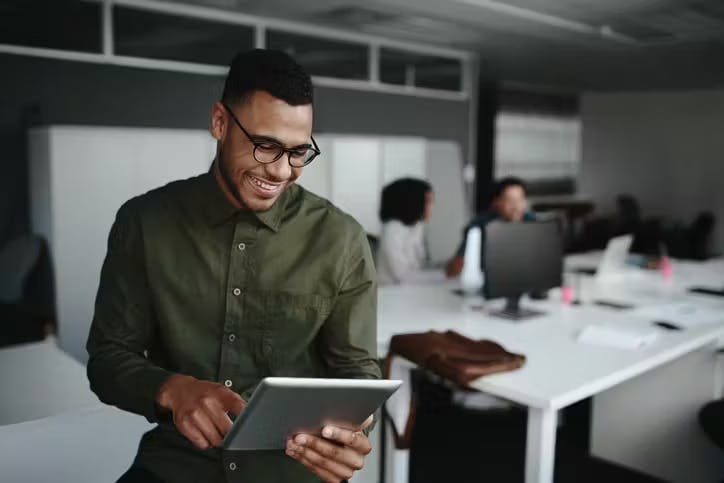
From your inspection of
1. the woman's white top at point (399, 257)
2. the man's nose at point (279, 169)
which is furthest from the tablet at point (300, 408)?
the woman's white top at point (399, 257)

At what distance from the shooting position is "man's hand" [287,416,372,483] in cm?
148

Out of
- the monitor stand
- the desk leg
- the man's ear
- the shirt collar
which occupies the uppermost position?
the man's ear

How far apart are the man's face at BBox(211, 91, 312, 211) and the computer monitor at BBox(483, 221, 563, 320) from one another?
71.4 inches

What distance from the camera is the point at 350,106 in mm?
7441

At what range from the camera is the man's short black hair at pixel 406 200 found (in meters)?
4.84

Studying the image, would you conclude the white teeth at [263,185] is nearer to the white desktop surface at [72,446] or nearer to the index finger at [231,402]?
the index finger at [231,402]

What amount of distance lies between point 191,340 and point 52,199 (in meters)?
3.54

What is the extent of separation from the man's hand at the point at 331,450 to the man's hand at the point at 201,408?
0.48 ft

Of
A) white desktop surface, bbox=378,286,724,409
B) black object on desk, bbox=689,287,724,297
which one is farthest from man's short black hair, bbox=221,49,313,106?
black object on desk, bbox=689,287,724,297

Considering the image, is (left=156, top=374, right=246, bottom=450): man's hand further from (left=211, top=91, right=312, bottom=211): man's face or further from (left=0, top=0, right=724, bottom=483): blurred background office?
(left=0, top=0, right=724, bottom=483): blurred background office

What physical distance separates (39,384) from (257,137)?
4.93 feet

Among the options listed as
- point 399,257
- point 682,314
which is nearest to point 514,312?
point 682,314

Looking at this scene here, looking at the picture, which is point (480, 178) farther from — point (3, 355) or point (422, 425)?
point (3, 355)

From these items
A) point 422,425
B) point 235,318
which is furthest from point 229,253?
point 422,425
